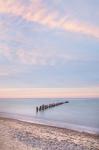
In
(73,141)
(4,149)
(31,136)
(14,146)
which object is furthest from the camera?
(31,136)

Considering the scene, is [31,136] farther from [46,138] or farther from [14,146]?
[14,146]

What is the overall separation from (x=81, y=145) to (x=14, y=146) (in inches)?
183

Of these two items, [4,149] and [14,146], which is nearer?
[4,149]

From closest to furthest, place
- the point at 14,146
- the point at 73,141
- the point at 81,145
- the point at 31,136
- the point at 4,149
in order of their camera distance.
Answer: the point at 4,149
the point at 14,146
the point at 81,145
the point at 73,141
the point at 31,136

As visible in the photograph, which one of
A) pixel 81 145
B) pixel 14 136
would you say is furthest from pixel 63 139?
pixel 14 136

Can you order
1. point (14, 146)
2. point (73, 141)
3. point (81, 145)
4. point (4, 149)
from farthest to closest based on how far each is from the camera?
point (73, 141) → point (81, 145) → point (14, 146) → point (4, 149)

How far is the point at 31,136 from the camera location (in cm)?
2203

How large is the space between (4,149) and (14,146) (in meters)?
1.16

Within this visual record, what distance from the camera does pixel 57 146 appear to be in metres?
18.6

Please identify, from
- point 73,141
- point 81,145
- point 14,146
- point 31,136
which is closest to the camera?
point 14,146

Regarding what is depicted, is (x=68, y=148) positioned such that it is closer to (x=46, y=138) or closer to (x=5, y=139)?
(x=46, y=138)

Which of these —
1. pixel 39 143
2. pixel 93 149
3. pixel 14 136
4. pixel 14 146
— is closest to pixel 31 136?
pixel 14 136

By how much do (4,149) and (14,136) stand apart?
16.2 feet

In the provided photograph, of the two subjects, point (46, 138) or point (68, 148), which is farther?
point (46, 138)
